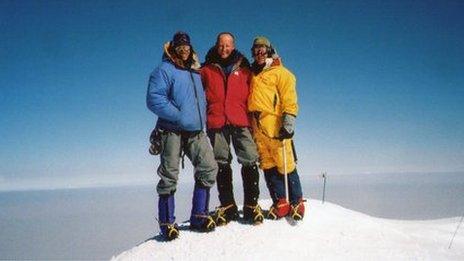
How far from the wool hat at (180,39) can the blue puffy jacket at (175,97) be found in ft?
0.75

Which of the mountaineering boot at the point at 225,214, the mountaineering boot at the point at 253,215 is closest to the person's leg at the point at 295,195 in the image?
the mountaineering boot at the point at 253,215

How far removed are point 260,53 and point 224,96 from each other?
38.1 inches

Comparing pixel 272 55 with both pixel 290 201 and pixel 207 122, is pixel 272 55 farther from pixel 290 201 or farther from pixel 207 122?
pixel 290 201

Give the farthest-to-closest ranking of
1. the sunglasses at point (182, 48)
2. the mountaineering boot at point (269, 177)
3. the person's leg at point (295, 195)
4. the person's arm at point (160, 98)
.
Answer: the mountaineering boot at point (269, 177) < the person's leg at point (295, 195) < the sunglasses at point (182, 48) < the person's arm at point (160, 98)

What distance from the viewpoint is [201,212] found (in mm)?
6012

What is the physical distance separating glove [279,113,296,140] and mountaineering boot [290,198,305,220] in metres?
1.18

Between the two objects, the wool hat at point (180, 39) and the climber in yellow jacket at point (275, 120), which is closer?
the wool hat at point (180, 39)

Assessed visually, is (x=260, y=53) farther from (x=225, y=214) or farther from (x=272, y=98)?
(x=225, y=214)

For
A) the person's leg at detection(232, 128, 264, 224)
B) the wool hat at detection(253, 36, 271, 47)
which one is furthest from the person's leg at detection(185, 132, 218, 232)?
the wool hat at detection(253, 36, 271, 47)

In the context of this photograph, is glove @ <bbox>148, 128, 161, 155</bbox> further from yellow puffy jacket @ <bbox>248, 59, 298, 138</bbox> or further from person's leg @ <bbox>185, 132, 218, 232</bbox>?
yellow puffy jacket @ <bbox>248, 59, 298, 138</bbox>

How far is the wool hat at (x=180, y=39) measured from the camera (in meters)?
5.68

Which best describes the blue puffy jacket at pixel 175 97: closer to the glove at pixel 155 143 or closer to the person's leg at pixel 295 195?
the glove at pixel 155 143

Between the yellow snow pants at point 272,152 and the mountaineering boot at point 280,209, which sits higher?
the yellow snow pants at point 272,152

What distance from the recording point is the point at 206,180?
584 centimetres
